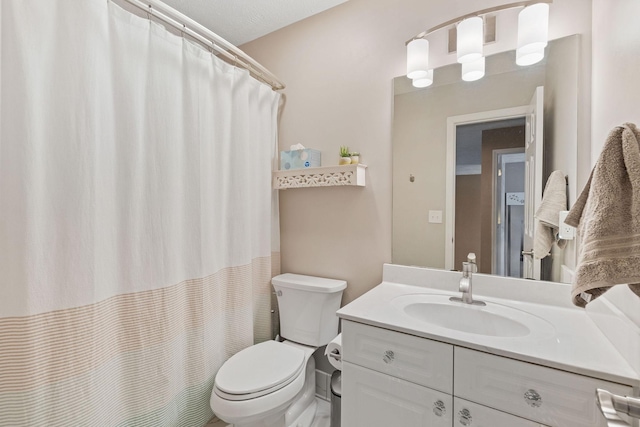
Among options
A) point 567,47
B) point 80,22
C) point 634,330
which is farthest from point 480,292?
point 80,22

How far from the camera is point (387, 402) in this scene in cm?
102

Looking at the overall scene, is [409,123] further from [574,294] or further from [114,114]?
→ [114,114]

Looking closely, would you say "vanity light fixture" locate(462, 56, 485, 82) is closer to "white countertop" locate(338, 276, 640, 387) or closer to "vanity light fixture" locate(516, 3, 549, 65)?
"vanity light fixture" locate(516, 3, 549, 65)

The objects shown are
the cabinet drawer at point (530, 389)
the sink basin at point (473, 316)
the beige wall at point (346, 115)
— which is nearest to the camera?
the cabinet drawer at point (530, 389)

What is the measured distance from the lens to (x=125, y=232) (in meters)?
1.13

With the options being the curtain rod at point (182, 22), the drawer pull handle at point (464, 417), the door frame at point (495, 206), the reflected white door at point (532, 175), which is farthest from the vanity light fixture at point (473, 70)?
the drawer pull handle at point (464, 417)

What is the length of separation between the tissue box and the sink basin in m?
0.93

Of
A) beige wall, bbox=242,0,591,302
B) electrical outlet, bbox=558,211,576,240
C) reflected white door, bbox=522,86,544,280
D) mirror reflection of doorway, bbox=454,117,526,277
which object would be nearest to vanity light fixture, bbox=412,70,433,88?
beige wall, bbox=242,0,591,302

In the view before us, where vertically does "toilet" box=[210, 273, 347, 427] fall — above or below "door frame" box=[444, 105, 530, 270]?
below

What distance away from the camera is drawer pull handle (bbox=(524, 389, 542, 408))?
31.1 inches

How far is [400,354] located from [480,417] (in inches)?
11.0

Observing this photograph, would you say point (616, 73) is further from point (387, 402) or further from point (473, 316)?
point (387, 402)

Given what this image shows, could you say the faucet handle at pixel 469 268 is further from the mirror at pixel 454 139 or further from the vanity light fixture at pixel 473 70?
the vanity light fixture at pixel 473 70

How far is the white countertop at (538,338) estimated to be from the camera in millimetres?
750
